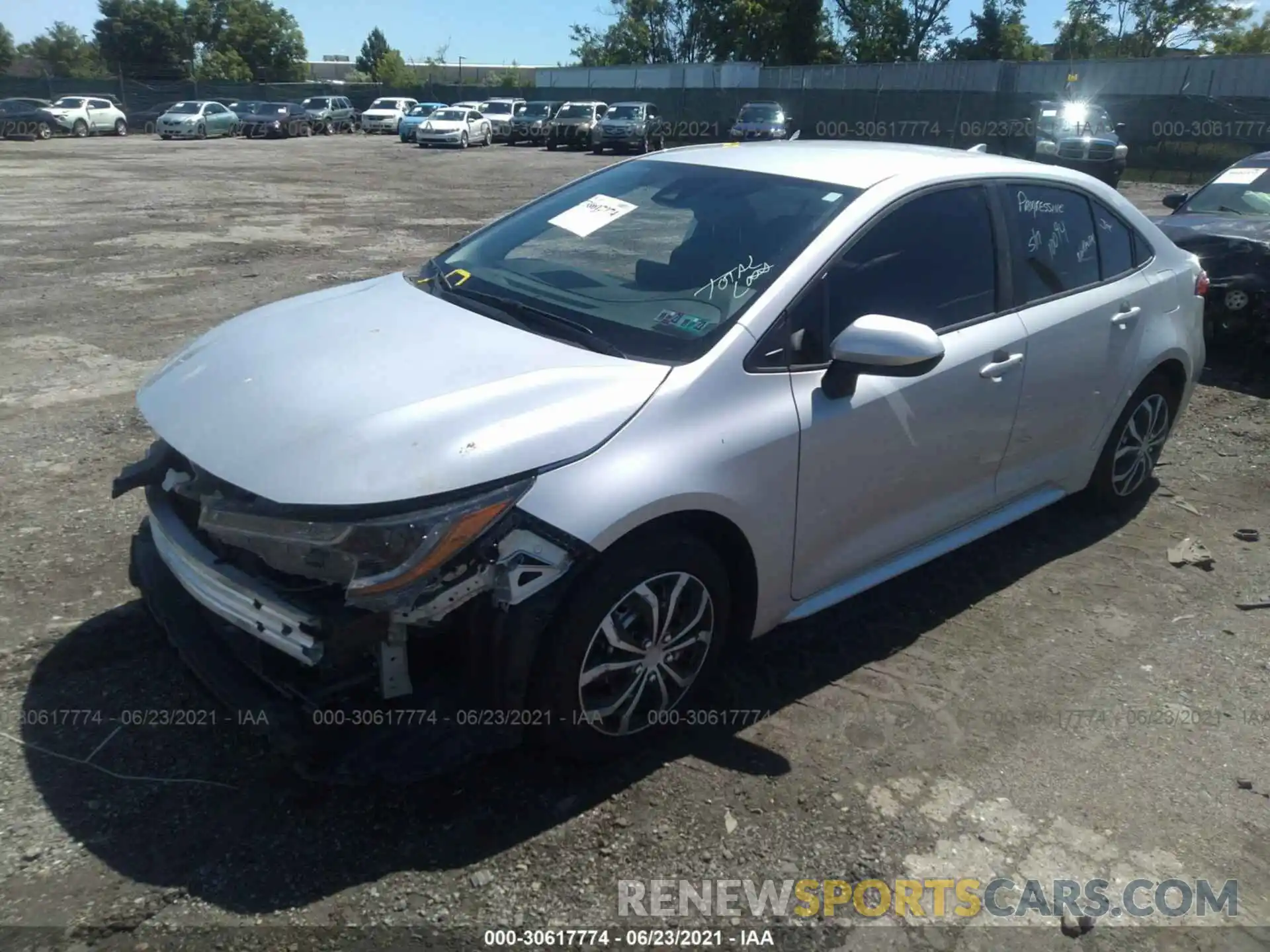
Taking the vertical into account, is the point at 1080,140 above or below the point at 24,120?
above

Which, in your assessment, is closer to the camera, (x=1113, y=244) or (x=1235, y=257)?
(x=1113, y=244)

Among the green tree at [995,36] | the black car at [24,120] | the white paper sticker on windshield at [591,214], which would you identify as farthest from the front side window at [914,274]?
the green tree at [995,36]

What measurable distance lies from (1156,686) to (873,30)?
76.0m

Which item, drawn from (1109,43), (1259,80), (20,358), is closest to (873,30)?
(1109,43)

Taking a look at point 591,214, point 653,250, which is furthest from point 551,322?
point 591,214

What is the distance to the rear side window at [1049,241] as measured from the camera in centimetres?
405

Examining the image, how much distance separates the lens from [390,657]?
8.68ft

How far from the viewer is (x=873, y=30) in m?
71.0

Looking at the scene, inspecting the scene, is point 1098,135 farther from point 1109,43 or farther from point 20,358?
point 1109,43

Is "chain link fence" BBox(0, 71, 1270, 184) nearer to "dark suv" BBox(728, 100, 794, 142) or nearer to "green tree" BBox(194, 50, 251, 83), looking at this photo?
"dark suv" BBox(728, 100, 794, 142)

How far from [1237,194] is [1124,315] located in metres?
5.43

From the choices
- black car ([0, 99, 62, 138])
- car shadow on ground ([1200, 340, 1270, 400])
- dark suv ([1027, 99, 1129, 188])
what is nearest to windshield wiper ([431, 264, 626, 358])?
car shadow on ground ([1200, 340, 1270, 400])

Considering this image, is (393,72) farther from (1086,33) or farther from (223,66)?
(1086,33)

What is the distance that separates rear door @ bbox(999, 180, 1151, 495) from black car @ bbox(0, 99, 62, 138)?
42146 millimetres
